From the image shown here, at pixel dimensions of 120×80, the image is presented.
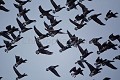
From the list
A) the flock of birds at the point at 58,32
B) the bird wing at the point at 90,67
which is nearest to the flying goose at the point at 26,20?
the flock of birds at the point at 58,32

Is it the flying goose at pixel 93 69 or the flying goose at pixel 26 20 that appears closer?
the flying goose at pixel 26 20

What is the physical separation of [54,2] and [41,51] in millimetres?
3639

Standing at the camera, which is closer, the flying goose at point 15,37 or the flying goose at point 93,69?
the flying goose at point 15,37

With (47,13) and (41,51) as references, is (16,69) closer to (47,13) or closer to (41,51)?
(41,51)

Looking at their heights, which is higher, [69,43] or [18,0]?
[18,0]

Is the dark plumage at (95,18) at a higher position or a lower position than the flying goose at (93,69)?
higher

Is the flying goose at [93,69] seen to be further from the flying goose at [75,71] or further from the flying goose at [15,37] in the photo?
the flying goose at [15,37]

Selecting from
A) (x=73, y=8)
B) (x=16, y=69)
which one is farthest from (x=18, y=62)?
(x=73, y=8)

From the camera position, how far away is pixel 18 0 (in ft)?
83.0

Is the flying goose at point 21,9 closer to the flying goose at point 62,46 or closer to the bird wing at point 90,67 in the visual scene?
the flying goose at point 62,46

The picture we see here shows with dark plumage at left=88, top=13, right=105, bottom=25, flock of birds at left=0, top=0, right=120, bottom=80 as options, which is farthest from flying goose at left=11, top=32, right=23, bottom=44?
dark plumage at left=88, top=13, right=105, bottom=25

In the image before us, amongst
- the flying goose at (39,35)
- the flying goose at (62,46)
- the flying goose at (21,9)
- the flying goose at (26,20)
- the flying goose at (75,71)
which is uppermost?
the flying goose at (21,9)

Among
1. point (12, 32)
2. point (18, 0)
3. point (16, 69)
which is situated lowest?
point (16, 69)

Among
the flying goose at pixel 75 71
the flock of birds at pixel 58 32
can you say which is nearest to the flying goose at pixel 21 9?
the flock of birds at pixel 58 32
